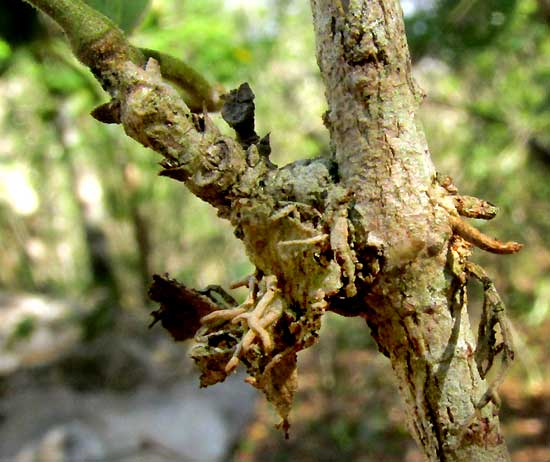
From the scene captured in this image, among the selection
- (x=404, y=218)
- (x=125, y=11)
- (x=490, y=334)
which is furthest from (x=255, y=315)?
(x=125, y=11)

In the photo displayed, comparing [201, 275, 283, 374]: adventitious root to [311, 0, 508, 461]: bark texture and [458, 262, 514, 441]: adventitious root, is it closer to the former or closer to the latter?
[311, 0, 508, 461]: bark texture

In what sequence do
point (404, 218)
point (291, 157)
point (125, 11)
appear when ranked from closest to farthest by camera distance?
point (404, 218), point (125, 11), point (291, 157)

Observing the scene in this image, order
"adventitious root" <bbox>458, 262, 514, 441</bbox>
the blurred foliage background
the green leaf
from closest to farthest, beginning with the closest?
"adventitious root" <bbox>458, 262, 514, 441</bbox>
the green leaf
the blurred foliage background

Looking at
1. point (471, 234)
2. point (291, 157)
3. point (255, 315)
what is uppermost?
point (291, 157)

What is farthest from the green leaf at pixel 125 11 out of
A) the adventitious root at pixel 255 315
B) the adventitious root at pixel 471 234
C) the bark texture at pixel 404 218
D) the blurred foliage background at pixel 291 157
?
the adventitious root at pixel 471 234

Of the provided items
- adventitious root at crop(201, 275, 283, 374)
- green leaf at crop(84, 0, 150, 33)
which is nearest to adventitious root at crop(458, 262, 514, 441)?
adventitious root at crop(201, 275, 283, 374)

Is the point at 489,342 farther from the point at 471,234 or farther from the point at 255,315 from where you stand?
the point at 255,315

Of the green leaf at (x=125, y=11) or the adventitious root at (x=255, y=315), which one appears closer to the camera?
the adventitious root at (x=255, y=315)

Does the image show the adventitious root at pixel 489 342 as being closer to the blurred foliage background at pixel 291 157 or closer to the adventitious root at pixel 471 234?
the adventitious root at pixel 471 234
